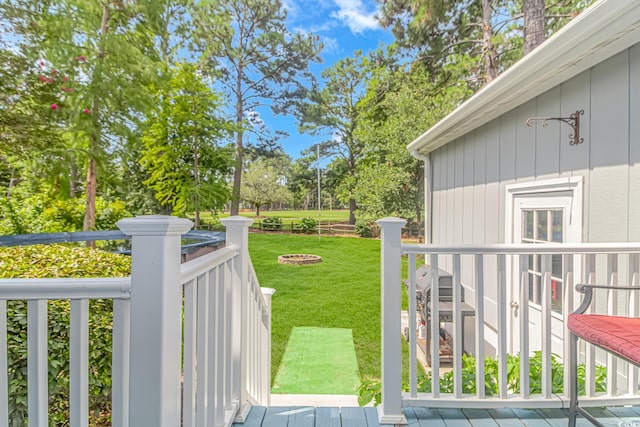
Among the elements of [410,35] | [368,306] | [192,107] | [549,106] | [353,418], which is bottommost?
[368,306]

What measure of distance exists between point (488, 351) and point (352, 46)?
1338 centimetres

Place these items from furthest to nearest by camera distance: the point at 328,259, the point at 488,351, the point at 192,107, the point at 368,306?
the point at 328,259 < the point at 192,107 < the point at 368,306 < the point at 488,351

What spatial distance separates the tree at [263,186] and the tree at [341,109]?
8.62 ft

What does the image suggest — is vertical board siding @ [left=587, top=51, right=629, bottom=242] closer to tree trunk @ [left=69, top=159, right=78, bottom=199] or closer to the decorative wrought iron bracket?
the decorative wrought iron bracket

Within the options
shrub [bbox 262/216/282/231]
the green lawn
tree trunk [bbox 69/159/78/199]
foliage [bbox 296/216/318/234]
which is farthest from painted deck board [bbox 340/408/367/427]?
shrub [bbox 262/216/282/231]

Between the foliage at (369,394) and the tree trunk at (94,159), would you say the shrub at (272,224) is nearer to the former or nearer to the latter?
the tree trunk at (94,159)

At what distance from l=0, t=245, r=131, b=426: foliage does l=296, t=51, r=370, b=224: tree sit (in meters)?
12.8

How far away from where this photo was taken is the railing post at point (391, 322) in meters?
1.73

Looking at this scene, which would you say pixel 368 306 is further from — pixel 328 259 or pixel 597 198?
pixel 597 198

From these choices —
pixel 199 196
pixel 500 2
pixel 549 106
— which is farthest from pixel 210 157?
pixel 500 2

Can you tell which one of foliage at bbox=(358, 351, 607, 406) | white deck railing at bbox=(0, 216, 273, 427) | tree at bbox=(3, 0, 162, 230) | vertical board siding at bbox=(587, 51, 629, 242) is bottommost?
foliage at bbox=(358, 351, 607, 406)

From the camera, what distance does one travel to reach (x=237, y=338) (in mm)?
1753

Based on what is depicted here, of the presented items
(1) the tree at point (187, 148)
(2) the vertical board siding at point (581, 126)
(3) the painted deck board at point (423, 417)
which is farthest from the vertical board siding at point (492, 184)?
(1) the tree at point (187, 148)

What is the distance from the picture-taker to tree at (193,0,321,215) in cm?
1270
